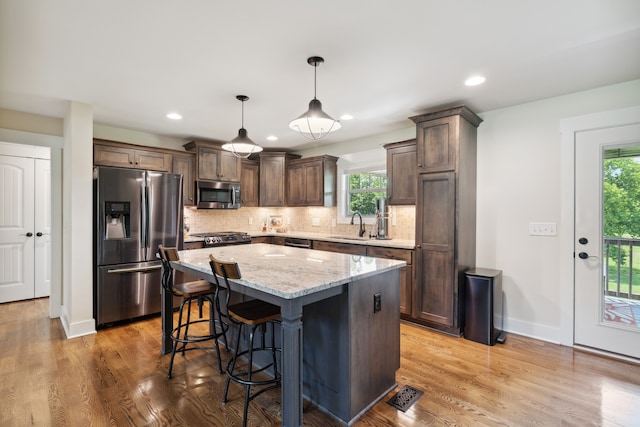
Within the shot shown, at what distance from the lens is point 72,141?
3264 millimetres

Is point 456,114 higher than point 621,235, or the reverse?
point 456,114

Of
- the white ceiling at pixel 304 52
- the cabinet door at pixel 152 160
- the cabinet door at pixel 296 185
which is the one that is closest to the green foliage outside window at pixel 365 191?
the cabinet door at pixel 296 185

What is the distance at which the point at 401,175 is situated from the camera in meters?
4.01

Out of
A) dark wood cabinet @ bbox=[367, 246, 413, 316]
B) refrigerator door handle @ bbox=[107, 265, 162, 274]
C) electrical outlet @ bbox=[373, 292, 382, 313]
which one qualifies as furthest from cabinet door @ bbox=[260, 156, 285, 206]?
electrical outlet @ bbox=[373, 292, 382, 313]

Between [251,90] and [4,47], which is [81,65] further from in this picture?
[251,90]

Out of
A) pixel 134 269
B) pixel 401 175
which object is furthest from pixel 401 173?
pixel 134 269

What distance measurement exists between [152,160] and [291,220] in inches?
103

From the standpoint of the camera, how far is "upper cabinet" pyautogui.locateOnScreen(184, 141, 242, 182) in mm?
4730

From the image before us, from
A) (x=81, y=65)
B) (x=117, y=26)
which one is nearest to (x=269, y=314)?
(x=117, y=26)

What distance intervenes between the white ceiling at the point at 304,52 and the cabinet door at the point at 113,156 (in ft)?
1.74

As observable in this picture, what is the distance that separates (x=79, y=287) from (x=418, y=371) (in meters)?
3.48

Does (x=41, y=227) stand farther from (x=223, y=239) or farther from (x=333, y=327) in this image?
(x=333, y=327)

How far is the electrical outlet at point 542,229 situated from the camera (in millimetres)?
3146

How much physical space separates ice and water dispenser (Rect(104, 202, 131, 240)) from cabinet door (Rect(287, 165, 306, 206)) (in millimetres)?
2543
